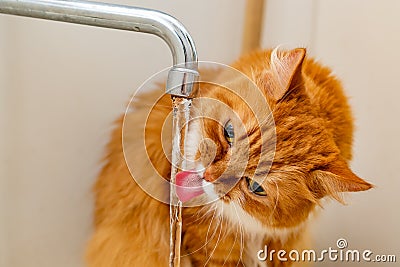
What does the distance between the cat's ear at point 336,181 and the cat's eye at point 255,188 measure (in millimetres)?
86

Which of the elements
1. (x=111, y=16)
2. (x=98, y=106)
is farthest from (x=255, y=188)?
(x=98, y=106)

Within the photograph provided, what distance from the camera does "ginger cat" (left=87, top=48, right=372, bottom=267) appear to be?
0.89m

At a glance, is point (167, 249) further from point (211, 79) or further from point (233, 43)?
point (233, 43)

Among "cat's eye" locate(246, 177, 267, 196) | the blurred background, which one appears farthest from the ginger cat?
the blurred background

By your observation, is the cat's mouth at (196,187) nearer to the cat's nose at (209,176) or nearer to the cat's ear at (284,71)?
the cat's nose at (209,176)

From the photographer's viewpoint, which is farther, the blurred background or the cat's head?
the blurred background

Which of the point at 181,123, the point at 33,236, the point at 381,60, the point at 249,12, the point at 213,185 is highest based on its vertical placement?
the point at 249,12

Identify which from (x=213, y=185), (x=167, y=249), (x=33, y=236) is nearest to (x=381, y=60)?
(x=213, y=185)

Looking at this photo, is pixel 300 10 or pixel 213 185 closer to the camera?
pixel 213 185

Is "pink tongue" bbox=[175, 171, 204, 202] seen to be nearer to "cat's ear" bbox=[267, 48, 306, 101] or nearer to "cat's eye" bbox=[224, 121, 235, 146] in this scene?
"cat's eye" bbox=[224, 121, 235, 146]

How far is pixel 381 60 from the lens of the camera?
1141mm

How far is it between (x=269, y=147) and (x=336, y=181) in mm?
120

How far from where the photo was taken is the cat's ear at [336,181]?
32.3 inches

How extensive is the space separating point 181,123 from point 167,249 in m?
0.30
